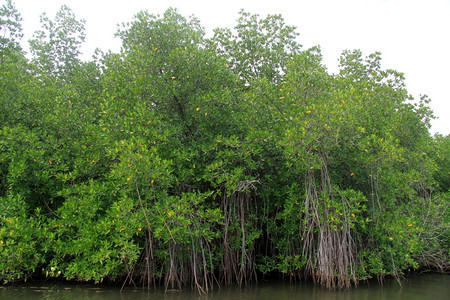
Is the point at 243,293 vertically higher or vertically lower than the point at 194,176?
lower

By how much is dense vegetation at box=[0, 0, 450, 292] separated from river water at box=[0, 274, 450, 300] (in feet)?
0.74

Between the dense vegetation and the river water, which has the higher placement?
the dense vegetation

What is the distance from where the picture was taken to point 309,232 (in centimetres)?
588

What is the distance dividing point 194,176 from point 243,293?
79.8 inches

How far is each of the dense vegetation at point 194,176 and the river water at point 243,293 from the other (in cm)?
22

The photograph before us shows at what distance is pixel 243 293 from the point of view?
5.56m

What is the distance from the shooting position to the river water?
5.09 meters

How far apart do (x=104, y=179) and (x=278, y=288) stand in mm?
3519

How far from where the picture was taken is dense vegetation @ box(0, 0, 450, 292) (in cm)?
525

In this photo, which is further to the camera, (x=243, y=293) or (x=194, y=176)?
(x=194, y=176)

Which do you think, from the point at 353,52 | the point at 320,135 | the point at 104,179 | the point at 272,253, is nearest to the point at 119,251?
the point at 104,179

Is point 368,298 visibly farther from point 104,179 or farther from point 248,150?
point 104,179

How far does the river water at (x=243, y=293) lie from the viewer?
5.09 m

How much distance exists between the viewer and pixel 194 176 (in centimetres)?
604
